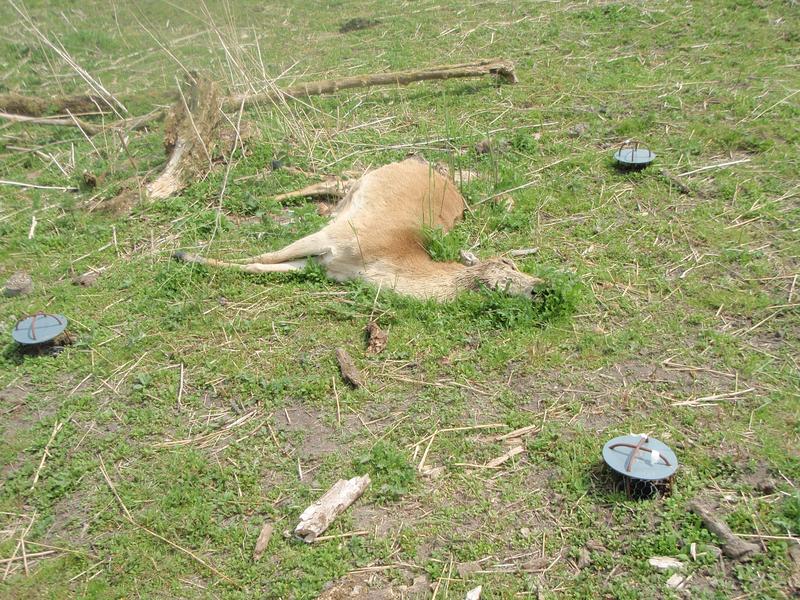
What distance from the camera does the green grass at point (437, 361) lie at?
3.16m

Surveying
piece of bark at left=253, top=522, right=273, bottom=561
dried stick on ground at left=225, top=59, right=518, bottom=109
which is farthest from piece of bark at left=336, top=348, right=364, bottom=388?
dried stick on ground at left=225, top=59, right=518, bottom=109

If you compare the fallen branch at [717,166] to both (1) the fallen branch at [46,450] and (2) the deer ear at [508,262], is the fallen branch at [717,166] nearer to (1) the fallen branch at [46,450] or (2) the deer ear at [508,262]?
(2) the deer ear at [508,262]

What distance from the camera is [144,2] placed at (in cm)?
1227

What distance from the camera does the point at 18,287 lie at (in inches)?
205

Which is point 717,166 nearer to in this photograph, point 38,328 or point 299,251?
point 299,251

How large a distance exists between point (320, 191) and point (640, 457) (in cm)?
379

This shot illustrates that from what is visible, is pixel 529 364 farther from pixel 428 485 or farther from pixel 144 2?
pixel 144 2

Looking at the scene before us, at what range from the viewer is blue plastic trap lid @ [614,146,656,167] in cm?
599

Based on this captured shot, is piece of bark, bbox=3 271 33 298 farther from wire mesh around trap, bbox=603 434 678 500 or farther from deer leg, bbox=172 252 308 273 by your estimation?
wire mesh around trap, bbox=603 434 678 500

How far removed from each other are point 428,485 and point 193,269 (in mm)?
2630

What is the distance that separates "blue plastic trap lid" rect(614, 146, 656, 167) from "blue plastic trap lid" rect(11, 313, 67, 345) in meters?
4.59

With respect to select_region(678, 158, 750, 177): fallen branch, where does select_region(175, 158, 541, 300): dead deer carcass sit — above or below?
below

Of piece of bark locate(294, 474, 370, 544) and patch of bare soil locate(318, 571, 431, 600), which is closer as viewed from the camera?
patch of bare soil locate(318, 571, 431, 600)

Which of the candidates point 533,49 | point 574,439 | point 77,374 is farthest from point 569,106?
point 77,374
